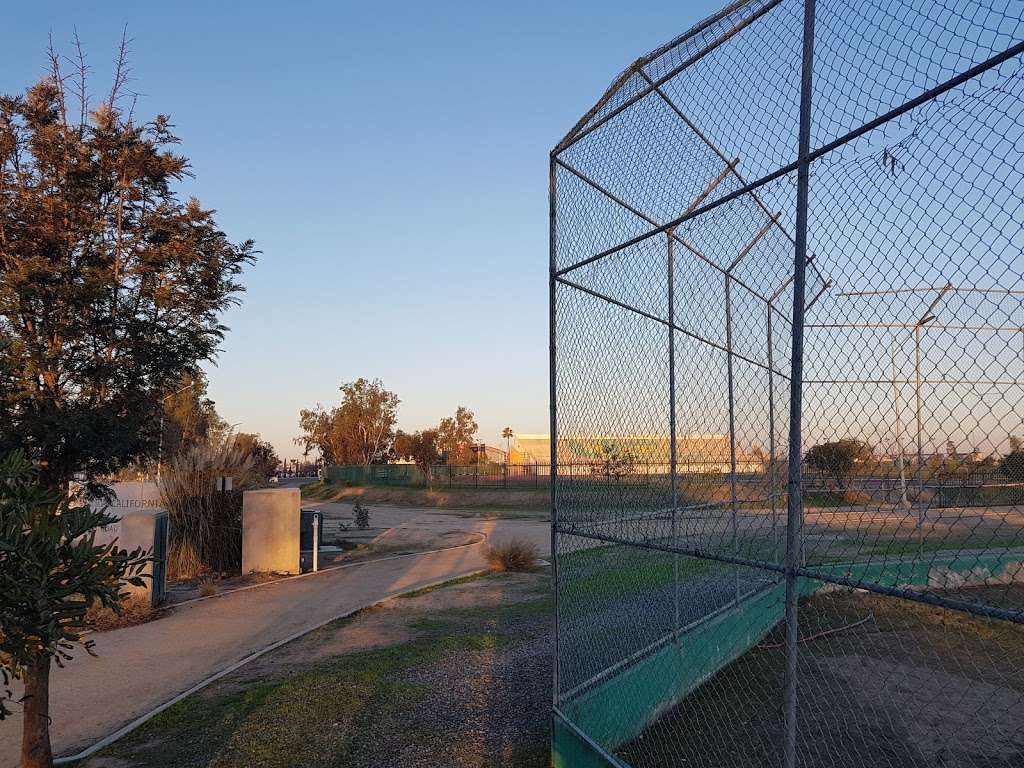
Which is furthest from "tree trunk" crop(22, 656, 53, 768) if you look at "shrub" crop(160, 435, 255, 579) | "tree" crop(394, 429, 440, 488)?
"tree" crop(394, 429, 440, 488)

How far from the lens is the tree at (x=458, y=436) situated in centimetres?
6850

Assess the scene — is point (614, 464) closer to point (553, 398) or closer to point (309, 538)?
point (553, 398)

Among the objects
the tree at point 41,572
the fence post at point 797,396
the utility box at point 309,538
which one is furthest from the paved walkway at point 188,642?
the fence post at point 797,396

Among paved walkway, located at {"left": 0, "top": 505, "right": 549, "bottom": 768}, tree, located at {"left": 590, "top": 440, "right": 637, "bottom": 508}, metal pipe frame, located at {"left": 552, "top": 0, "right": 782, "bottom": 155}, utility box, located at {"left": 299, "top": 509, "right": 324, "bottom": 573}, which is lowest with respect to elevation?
paved walkway, located at {"left": 0, "top": 505, "right": 549, "bottom": 768}

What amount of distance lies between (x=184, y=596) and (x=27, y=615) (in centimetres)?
890

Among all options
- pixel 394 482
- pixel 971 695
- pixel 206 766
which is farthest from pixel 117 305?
pixel 394 482

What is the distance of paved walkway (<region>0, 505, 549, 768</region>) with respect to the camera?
6030 mm

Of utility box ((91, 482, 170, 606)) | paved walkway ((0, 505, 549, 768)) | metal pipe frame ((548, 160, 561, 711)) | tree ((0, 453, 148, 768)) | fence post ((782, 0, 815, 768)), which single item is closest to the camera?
fence post ((782, 0, 815, 768))

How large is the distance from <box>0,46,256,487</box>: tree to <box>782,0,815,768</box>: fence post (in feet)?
30.7

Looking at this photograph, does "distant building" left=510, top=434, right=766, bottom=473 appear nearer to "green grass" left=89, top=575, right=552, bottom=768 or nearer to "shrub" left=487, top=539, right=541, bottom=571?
"green grass" left=89, top=575, right=552, bottom=768

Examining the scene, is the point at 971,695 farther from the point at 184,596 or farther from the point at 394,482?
the point at 394,482

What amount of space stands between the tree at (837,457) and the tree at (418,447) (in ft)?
175

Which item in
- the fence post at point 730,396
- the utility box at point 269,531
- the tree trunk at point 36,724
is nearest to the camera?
the tree trunk at point 36,724

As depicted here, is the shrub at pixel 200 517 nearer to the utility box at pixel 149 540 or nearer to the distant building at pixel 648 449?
the utility box at pixel 149 540
